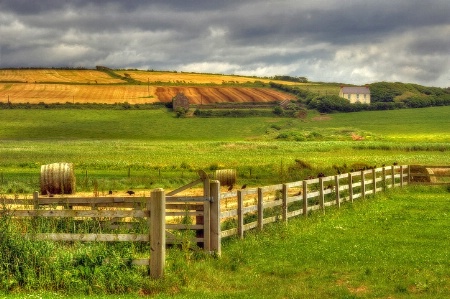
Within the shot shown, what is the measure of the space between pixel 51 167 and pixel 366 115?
346ft

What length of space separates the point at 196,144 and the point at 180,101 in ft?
142

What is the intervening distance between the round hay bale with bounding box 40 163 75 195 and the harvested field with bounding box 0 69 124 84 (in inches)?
4112

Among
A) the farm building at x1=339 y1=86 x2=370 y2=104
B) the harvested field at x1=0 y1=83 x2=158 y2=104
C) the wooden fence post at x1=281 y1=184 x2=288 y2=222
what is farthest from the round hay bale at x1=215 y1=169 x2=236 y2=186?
the farm building at x1=339 y1=86 x2=370 y2=104

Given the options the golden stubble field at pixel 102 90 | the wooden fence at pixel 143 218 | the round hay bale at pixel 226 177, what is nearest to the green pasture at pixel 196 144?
the round hay bale at pixel 226 177

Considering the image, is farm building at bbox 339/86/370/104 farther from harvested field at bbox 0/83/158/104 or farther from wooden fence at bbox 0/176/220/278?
wooden fence at bbox 0/176/220/278

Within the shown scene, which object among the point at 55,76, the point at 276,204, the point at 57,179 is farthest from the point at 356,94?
the point at 276,204

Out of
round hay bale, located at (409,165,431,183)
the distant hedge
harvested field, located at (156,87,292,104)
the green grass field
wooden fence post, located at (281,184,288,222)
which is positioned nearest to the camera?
the green grass field

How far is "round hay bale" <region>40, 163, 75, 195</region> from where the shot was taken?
33.3 metres

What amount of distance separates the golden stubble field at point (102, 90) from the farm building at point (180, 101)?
1049 mm

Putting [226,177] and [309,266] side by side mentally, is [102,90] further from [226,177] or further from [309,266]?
[309,266]

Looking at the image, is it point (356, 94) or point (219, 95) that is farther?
point (356, 94)

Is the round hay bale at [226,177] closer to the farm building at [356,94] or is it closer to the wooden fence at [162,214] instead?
the wooden fence at [162,214]

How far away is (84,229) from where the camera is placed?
1451 centimetres

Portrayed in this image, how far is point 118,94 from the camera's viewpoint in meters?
131
